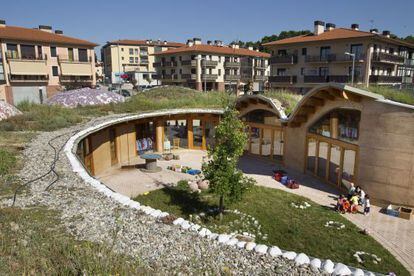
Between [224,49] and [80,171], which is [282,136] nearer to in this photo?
[80,171]

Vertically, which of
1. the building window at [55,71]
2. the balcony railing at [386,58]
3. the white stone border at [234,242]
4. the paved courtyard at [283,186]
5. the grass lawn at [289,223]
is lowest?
the paved courtyard at [283,186]

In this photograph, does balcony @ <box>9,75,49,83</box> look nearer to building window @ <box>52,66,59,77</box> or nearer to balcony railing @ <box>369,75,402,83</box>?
building window @ <box>52,66,59,77</box>

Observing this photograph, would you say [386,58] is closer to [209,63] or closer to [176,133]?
[176,133]

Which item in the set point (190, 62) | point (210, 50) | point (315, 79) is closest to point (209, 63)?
point (210, 50)

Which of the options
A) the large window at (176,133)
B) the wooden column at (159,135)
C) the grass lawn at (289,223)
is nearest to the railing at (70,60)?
the large window at (176,133)

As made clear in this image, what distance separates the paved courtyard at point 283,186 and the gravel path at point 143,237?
7167 millimetres

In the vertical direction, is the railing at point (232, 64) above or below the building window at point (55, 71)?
above

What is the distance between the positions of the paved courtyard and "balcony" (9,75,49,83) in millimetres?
29589

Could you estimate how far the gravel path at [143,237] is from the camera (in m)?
6.65

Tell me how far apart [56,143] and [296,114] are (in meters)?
14.7

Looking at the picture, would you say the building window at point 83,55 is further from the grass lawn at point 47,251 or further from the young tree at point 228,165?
the grass lawn at point 47,251

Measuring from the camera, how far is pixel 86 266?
582 cm

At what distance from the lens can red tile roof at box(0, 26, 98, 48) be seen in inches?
1726

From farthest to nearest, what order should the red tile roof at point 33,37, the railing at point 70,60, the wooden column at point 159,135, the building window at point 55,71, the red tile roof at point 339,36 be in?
1. the building window at point 55,71
2. the railing at point 70,60
3. the red tile roof at point 33,37
4. the red tile roof at point 339,36
5. the wooden column at point 159,135
